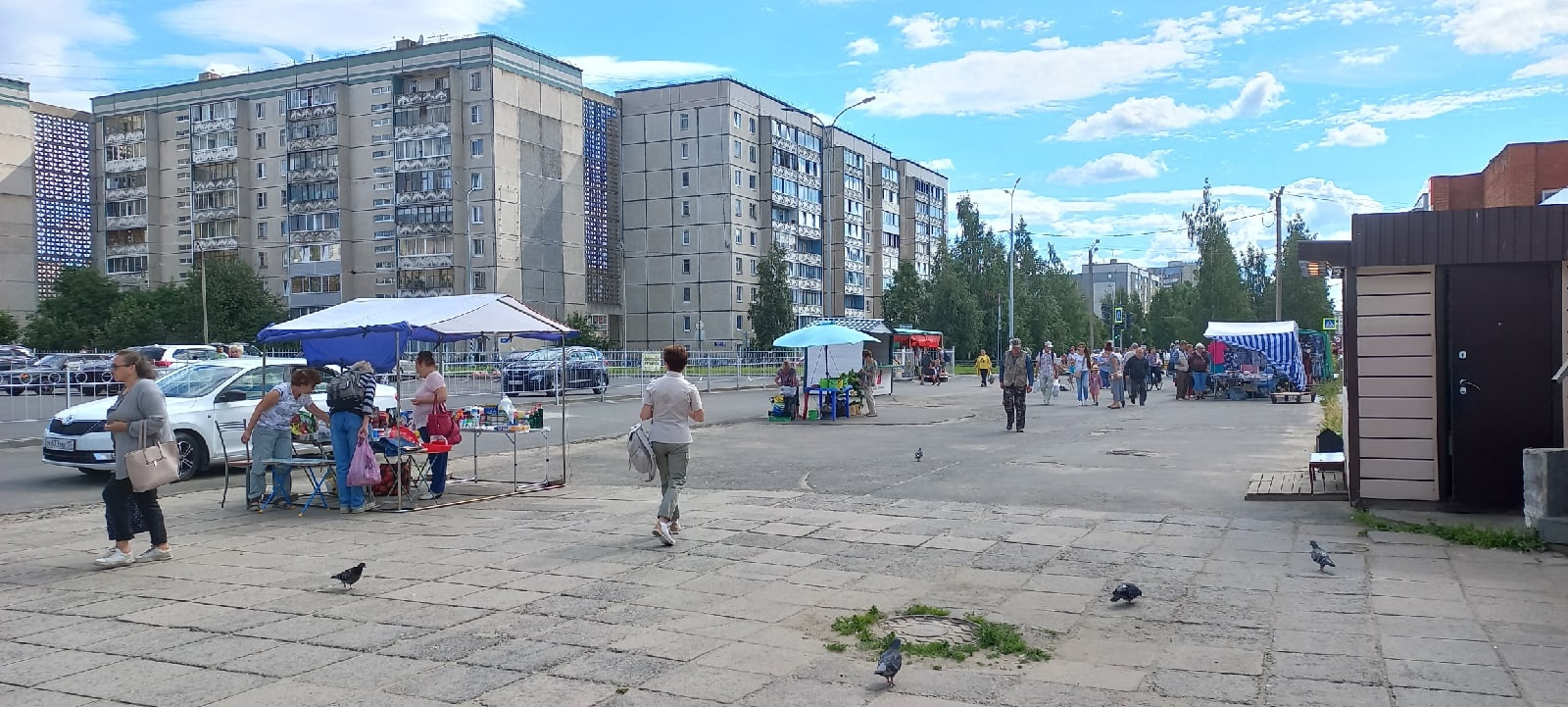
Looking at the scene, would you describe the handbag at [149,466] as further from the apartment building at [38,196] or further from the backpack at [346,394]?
the apartment building at [38,196]

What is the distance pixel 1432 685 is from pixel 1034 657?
5.79 ft

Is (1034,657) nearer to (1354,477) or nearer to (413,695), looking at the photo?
(413,695)

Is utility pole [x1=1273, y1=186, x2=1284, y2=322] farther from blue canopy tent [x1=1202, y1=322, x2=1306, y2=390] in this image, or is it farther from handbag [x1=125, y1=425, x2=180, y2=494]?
handbag [x1=125, y1=425, x2=180, y2=494]

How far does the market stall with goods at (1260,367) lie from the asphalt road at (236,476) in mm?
13660

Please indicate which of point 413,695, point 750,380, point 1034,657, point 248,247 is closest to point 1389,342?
point 1034,657

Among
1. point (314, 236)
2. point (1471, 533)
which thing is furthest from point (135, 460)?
point (314, 236)

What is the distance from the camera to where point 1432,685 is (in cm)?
495

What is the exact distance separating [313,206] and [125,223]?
63.6 feet

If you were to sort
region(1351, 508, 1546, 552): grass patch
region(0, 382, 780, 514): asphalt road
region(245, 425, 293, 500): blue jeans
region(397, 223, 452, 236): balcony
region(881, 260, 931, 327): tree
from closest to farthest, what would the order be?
region(1351, 508, 1546, 552): grass patch
region(245, 425, 293, 500): blue jeans
region(0, 382, 780, 514): asphalt road
region(397, 223, 452, 236): balcony
region(881, 260, 931, 327): tree

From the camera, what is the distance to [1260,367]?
31.7 m

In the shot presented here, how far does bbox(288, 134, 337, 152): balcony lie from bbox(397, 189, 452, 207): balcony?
6191 millimetres

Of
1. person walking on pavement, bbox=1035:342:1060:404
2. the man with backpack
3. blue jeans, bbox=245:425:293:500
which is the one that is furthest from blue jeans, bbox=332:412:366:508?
person walking on pavement, bbox=1035:342:1060:404

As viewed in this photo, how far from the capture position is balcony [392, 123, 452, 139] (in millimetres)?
70062

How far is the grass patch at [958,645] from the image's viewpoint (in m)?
5.55
